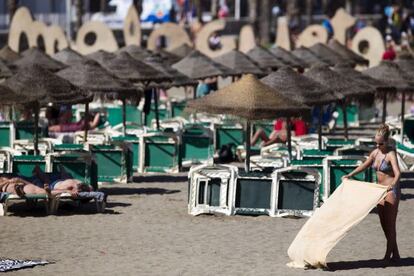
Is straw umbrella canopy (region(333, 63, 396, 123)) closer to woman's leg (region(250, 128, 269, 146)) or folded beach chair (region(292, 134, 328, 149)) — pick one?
folded beach chair (region(292, 134, 328, 149))

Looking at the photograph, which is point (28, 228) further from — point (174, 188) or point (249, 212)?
point (174, 188)

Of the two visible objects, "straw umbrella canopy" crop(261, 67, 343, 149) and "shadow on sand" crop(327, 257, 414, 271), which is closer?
"shadow on sand" crop(327, 257, 414, 271)

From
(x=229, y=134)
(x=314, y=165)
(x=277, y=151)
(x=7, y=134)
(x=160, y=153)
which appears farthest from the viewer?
(x=229, y=134)

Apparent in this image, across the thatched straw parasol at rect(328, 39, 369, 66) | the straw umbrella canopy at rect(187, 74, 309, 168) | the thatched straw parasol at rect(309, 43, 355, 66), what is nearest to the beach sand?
the straw umbrella canopy at rect(187, 74, 309, 168)

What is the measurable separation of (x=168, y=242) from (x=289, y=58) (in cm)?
1708

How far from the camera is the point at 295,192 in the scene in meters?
17.5

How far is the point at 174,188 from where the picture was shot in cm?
2055

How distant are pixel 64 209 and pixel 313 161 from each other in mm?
3183

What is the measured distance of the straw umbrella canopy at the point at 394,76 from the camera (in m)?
24.5

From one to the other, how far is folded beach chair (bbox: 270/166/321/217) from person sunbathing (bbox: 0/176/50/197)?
2649mm

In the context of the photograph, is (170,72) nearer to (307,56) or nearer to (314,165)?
(307,56)

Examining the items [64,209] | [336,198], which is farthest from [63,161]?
[336,198]

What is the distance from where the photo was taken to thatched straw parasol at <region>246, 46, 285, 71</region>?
3125 centimetres

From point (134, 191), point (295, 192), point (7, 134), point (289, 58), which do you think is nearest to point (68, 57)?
point (289, 58)
